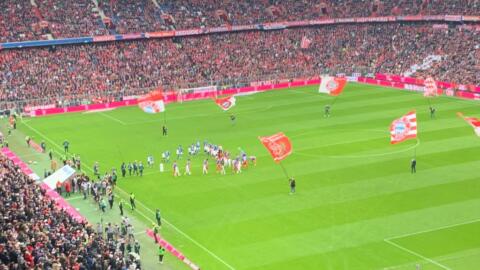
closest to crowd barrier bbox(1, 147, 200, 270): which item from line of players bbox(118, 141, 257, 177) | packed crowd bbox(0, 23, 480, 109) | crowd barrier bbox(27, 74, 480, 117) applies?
line of players bbox(118, 141, 257, 177)

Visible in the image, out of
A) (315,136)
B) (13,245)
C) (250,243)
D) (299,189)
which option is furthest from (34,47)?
(13,245)

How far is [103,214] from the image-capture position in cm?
4306

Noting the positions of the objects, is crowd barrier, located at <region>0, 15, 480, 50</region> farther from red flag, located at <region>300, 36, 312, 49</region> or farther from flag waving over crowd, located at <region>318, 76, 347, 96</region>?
flag waving over crowd, located at <region>318, 76, 347, 96</region>

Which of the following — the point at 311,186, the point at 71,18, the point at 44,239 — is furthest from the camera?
the point at 71,18

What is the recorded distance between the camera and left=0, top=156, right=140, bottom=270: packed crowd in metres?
26.7

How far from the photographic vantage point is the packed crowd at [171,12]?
9019cm

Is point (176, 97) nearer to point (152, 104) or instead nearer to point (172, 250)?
point (152, 104)

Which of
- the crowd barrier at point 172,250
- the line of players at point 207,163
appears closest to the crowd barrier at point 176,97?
the line of players at point 207,163

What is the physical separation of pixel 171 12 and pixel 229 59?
11467 millimetres

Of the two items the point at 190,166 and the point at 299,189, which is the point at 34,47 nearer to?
the point at 190,166

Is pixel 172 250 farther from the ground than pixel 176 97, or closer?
farther from the ground

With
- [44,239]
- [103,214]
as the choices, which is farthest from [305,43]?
[44,239]

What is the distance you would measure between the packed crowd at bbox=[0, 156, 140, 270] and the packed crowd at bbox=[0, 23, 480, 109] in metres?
46.8

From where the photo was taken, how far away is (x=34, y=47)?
88.1 m
